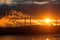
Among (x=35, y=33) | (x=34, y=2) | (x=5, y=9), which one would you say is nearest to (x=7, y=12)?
(x=5, y=9)

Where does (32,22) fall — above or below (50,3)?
below

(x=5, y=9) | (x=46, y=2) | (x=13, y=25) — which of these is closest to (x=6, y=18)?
(x=13, y=25)

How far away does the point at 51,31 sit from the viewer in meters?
18.7

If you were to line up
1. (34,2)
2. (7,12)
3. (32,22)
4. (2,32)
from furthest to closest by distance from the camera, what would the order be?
(34,2) → (7,12) → (32,22) → (2,32)

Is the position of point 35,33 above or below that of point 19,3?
below

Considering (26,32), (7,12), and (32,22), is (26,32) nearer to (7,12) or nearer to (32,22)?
(32,22)

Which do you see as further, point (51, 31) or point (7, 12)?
point (7, 12)

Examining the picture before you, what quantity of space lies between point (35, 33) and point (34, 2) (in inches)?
214

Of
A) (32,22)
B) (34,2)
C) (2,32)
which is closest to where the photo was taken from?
(2,32)

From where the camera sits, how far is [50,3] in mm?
23344

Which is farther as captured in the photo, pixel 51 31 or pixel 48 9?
pixel 48 9

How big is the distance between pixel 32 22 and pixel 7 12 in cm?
314

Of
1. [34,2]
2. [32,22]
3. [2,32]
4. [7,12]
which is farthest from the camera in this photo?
[34,2]

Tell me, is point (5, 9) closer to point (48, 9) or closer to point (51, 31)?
point (48, 9)
